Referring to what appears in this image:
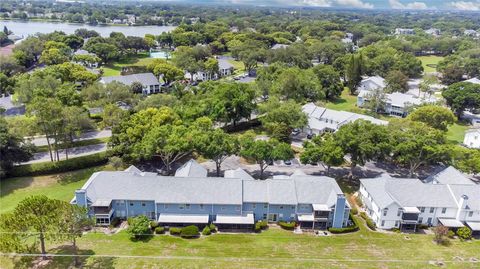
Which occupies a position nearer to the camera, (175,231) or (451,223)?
(175,231)

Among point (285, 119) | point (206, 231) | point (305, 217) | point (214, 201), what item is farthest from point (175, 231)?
point (285, 119)

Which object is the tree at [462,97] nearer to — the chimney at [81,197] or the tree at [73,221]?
the chimney at [81,197]

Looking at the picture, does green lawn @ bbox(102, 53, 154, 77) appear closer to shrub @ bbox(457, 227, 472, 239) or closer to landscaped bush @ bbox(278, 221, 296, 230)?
landscaped bush @ bbox(278, 221, 296, 230)

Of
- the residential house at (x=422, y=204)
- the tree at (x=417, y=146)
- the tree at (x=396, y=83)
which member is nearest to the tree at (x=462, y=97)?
the tree at (x=396, y=83)

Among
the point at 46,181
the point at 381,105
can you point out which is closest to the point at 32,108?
the point at 46,181

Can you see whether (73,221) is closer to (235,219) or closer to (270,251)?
(235,219)
